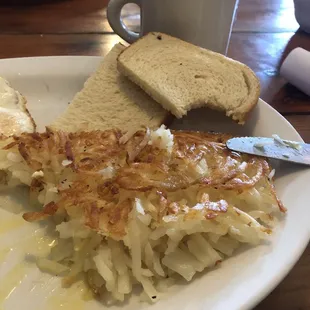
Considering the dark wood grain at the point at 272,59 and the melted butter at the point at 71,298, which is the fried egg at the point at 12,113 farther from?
the dark wood grain at the point at 272,59

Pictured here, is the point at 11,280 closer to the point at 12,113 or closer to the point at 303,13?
the point at 12,113

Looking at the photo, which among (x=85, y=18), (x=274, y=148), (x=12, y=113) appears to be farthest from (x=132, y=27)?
(x=274, y=148)

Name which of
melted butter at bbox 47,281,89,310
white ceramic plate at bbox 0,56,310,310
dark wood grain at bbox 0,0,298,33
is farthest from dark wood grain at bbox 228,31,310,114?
melted butter at bbox 47,281,89,310

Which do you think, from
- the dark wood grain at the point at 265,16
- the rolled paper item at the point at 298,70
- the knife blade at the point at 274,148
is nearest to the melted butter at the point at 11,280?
the knife blade at the point at 274,148

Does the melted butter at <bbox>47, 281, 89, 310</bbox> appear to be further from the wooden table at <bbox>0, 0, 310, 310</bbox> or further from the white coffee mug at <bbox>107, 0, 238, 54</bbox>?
the white coffee mug at <bbox>107, 0, 238, 54</bbox>

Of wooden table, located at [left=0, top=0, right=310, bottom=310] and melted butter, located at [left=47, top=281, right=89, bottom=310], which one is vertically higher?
melted butter, located at [left=47, top=281, right=89, bottom=310]

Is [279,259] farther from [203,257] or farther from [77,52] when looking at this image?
[77,52]

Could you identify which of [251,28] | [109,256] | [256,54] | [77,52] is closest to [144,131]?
[109,256]
